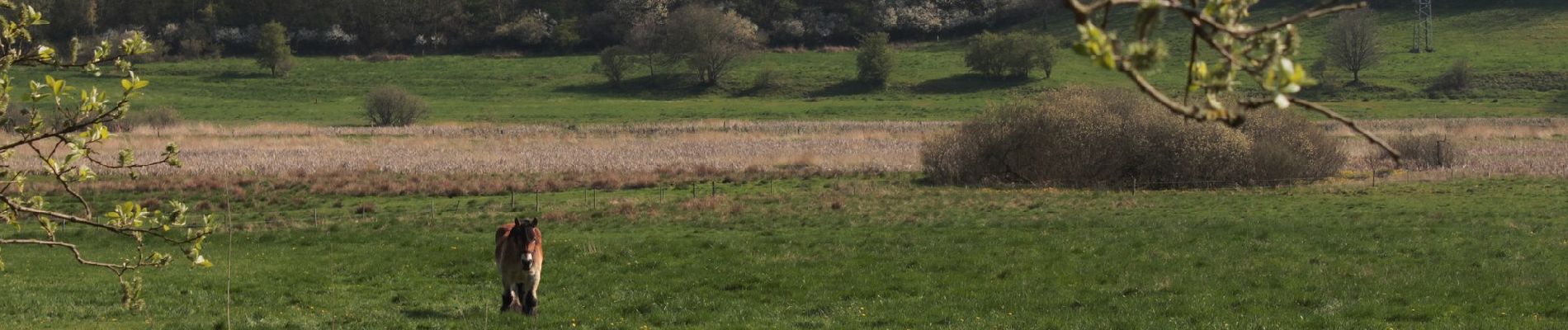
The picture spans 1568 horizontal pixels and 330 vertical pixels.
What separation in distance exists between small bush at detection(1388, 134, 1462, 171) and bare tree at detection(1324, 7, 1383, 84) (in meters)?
54.1

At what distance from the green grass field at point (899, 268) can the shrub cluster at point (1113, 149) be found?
8194mm

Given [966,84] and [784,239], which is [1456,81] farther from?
[784,239]

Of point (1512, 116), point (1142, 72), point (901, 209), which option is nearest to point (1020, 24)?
point (1512, 116)

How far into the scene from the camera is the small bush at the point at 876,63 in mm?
116688

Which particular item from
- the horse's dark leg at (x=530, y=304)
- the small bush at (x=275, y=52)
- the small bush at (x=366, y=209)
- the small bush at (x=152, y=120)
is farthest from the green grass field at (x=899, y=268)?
the small bush at (x=275, y=52)

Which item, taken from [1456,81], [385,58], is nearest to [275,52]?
[385,58]

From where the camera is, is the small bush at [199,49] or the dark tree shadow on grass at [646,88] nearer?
the dark tree shadow on grass at [646,88]

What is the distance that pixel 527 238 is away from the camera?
19.0 meters

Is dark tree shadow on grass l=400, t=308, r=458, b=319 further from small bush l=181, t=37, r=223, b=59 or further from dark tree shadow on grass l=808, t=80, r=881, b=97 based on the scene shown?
small bush l=181, t=37, r=223, b=59

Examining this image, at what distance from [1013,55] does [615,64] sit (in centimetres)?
3621

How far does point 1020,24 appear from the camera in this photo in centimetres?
14750

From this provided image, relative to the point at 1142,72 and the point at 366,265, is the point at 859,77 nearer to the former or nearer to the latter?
the point at 366,265

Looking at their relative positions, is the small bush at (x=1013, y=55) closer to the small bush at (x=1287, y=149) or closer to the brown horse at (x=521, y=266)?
the small bush at (x=1287, y=149)

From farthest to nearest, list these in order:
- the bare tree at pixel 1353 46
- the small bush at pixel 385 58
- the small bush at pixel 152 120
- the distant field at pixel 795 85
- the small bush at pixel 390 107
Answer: the small bush at pixel 385 58, the bare tree at pixel 1353 46, the distant field at pixel 795 85, the small bush at pixel 390 107, the small bush at pixel 152 120
